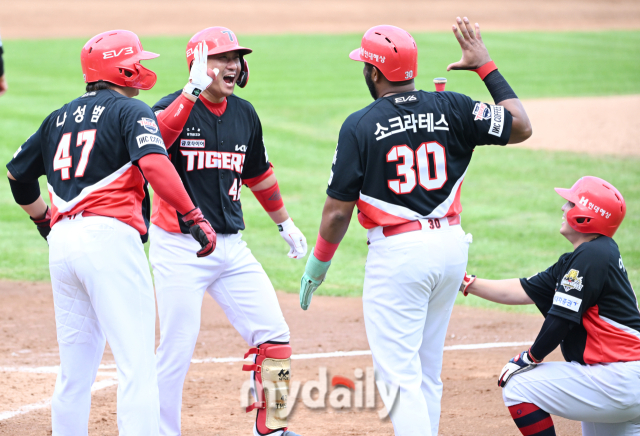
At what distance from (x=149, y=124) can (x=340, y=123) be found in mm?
15703

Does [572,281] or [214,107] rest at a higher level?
[214,107]

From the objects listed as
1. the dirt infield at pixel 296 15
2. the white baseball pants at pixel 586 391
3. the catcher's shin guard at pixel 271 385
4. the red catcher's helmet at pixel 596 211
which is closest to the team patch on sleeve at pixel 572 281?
the red catcher's helmet at pixel 596 211

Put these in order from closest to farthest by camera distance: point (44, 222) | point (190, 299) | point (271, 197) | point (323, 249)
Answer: point (323, 249)
point (190, 299)
point (44, 222)
point (271, 197)

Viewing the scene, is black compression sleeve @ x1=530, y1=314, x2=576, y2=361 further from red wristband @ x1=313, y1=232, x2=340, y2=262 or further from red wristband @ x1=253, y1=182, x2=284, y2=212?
red wristband @ x1=253, y1=182, x2=284, y2=212

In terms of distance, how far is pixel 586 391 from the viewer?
3.89 metres

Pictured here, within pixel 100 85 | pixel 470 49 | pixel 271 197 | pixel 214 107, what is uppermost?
pixel 470 49

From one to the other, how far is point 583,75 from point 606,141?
443 inches

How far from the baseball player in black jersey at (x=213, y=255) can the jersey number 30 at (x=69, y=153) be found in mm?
539

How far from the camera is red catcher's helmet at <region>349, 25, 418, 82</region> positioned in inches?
157

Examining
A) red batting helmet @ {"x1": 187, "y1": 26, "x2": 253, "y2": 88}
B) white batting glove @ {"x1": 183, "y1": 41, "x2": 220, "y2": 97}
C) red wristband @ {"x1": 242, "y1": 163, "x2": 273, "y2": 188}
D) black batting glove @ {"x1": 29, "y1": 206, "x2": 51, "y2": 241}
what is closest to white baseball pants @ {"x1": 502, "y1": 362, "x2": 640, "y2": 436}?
red wristband @ {"x1": 242, "y1": 163, "x2": 273, "y2": 188}

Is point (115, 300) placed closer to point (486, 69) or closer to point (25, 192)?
point (25, 192)

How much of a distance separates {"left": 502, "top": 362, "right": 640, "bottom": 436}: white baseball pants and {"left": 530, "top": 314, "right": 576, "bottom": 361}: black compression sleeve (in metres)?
0.14

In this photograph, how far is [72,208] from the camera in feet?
12.8

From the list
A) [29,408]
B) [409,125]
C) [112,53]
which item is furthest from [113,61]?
[29,408]
